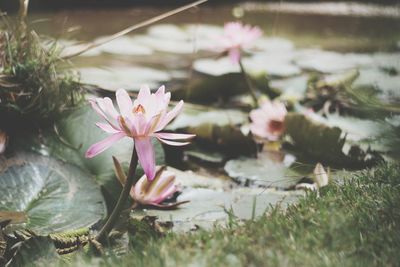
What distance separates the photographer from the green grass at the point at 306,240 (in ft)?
2.19

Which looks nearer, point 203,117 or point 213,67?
point 203,117

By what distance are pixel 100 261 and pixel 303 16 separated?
3022 mm

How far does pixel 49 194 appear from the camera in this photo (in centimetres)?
104

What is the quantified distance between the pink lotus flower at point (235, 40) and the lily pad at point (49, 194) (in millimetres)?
646

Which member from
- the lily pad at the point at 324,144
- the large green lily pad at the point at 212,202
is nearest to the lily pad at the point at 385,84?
the lily pad at the point at 324,144

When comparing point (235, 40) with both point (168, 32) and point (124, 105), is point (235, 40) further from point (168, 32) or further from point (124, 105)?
point (168, 32)

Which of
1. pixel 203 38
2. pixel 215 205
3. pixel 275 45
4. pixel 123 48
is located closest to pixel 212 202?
pixel 215 205

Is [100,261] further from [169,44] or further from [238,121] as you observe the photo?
[169,44]

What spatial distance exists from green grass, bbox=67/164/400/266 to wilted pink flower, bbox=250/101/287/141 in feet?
1.87

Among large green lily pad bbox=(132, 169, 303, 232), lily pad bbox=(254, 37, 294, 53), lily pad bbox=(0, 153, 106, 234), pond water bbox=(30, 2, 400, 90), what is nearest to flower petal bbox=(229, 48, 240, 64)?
pond water bbox=(30, 2, 400, 90)

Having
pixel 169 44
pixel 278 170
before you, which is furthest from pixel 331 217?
pixel 169 44

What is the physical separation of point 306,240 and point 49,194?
512 mm

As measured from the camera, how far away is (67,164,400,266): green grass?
67 centimetres

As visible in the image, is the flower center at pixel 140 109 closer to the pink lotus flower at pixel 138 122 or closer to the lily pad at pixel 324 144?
the pink lotus flower at pixel 138 122
